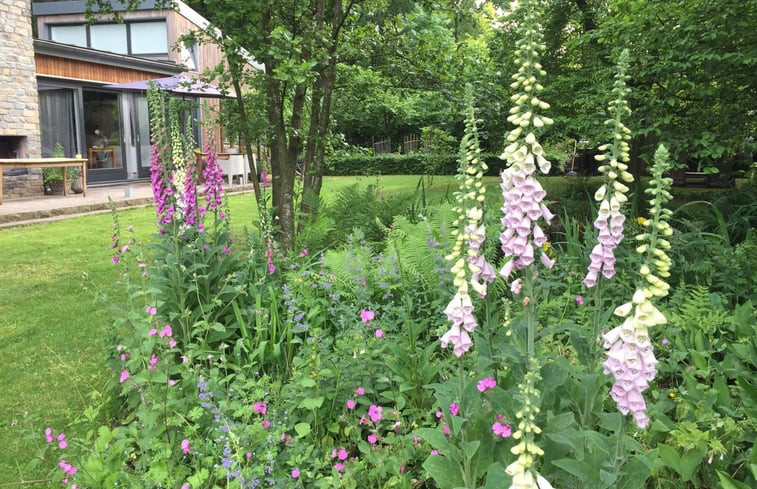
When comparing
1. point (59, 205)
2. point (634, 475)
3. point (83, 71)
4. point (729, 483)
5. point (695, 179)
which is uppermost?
point (83, 71)

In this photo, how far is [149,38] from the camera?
19344 mm

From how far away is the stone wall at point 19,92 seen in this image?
12.1m

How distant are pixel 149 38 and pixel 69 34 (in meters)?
3.23

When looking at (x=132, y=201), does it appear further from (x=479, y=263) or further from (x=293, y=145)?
(x=479, y=263)

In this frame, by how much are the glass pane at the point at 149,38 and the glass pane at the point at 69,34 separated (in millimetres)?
1941

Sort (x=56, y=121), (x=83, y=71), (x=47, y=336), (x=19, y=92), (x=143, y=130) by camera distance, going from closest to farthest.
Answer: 1. (x=47, y=336)
2. (x=19, y=92)
3. (x=56, y=121)
4. (x=83, y=71)
5. (x=143, y=130)

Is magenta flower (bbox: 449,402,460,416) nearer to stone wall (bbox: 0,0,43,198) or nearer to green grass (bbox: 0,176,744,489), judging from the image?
green grass (bbox: 0,176,744,489)

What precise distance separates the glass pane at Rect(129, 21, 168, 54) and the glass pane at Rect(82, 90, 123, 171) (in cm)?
367

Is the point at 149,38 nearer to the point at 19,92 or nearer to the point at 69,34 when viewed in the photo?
the point at 69,34

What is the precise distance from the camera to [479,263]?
6.00 ft

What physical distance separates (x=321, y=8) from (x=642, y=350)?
15.3 feet

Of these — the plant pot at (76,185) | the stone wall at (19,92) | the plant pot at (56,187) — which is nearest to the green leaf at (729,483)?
the stone wall at (19,92)

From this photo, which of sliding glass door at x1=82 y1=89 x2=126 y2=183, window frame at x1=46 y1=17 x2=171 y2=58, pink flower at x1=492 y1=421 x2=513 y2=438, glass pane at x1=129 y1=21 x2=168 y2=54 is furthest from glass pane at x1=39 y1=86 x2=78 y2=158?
pink flower at x1=492 y1=421 x2=513 y2=438

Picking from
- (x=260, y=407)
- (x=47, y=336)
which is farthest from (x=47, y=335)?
(x=260, y=407)
